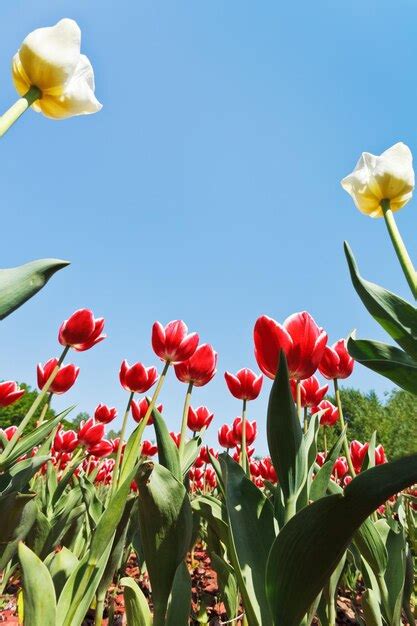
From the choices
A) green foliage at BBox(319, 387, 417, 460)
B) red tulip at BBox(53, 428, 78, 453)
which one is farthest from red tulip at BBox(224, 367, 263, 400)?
green foliage at BBox(319, 387, 417, 460)

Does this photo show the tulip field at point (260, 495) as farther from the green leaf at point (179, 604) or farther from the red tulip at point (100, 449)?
Answer: the red tulip at point (100, 449)

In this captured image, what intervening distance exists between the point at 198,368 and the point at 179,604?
113 centimetres

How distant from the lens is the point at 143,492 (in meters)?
0.98

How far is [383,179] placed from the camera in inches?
54.6

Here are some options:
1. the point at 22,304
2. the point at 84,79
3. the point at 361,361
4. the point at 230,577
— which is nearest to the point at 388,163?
the point at 361,361

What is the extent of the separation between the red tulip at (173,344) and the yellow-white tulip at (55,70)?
99cm

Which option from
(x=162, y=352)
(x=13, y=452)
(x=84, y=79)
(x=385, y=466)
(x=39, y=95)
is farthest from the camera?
(x=162, y=352)

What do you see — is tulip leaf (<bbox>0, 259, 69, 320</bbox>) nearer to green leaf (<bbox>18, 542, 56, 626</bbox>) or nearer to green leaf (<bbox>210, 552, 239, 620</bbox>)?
green leaf (<bbox>18, 542, 56, 626</bbox>)

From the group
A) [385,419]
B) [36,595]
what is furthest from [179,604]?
[385,419]

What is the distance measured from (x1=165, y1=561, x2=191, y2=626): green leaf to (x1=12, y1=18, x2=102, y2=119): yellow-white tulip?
3.88 ft

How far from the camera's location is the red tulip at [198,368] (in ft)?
6.66

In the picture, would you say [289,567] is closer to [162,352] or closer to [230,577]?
[230,577]

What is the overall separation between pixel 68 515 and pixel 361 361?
1.75 meters

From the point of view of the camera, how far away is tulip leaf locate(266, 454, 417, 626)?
64 cm
